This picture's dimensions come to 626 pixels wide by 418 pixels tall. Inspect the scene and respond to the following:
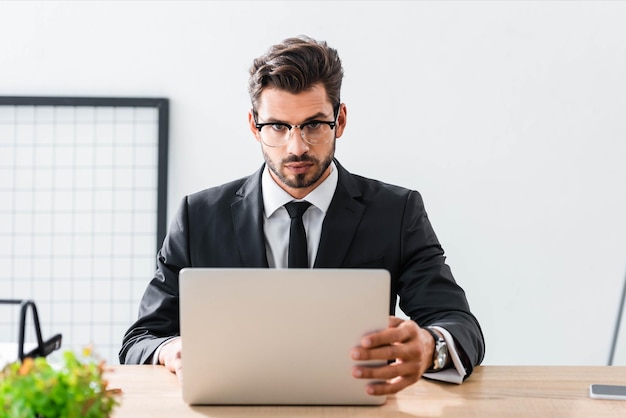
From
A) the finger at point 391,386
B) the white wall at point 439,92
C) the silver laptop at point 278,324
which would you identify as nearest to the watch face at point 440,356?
the finger at point 391,386

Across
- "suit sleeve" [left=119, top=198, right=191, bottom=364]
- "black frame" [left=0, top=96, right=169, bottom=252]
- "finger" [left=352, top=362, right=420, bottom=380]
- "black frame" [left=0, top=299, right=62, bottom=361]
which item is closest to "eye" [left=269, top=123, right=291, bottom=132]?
"suit sleeve" [left=119, top=198, right=191, bottom=364]

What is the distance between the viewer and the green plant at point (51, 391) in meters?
0.96

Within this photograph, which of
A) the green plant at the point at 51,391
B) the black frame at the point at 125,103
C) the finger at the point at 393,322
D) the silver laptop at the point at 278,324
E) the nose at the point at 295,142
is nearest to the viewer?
the green plant at the point at 51,391

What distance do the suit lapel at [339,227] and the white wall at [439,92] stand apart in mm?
938

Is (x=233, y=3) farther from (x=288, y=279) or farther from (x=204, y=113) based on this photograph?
(x=288, y=279)

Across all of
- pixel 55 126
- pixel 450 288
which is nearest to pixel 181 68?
pixel 55 126

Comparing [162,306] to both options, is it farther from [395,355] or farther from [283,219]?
[395,355]

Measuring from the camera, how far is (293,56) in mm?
2010

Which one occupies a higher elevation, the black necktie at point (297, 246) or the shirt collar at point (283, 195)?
the shirt collar at point (283, 195)

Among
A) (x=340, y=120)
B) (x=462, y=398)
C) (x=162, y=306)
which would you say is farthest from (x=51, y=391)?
(x=340, y=120)

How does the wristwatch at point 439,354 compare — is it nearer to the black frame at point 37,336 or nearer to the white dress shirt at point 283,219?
the white dress shirt at point 283,219

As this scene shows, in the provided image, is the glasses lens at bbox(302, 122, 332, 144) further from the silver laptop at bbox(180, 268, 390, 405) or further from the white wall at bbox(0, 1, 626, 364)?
the white wall at bbox(0, 1, 626, 364)

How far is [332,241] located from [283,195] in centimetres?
16

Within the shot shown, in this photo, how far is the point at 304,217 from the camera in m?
2.07
